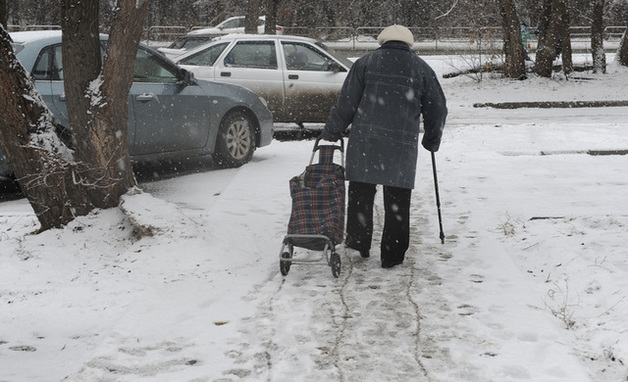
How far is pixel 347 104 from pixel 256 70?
309 inches

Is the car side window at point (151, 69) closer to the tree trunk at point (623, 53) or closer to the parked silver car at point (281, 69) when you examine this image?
the parked silver car at point (281, 69)

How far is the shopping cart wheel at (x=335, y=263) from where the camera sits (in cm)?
603

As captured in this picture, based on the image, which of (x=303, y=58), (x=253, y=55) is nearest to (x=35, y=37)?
(x=253, y=55)

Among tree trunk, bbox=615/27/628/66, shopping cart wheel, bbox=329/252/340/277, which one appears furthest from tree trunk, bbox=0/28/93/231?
tree trunk, bbox=615/27/628/66

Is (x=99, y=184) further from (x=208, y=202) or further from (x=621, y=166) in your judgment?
(x=621, y=166)

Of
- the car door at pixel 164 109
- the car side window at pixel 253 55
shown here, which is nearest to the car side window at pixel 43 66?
the car door at pixel 164 109

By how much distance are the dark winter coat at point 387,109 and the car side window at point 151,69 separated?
13.1 feet

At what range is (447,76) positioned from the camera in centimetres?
2436

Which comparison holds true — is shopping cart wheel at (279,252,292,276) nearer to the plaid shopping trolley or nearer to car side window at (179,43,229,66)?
the plaid shopping trolley

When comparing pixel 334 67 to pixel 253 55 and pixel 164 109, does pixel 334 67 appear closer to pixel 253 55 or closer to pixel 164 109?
pixel 253 55

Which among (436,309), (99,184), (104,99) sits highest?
(104,99)

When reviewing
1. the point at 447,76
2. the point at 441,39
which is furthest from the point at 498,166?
the point at 441,39

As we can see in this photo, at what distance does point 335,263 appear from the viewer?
6.05 m

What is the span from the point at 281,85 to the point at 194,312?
877cm
